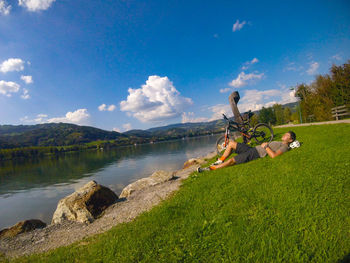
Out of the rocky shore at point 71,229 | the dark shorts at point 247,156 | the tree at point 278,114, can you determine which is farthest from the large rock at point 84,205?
the tree at point 278,114

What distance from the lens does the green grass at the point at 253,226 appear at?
264 cm

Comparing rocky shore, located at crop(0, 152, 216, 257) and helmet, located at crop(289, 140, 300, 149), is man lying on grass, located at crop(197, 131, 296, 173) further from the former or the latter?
rocky shore, located at crop(0, 152, 216, 257)

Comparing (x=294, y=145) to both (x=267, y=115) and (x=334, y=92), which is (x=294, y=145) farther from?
(x=267, y=115)

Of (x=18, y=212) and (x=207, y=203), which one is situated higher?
(x=207, y=203)

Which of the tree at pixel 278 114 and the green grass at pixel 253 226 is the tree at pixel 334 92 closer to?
the green grass at pixel 253 226

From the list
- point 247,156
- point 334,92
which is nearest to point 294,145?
point 247,156

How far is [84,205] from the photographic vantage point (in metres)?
8.39

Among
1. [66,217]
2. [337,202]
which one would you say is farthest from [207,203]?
[66,217]

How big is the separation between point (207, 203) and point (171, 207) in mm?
1046

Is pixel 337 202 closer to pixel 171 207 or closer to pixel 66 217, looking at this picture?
pixel 171 207

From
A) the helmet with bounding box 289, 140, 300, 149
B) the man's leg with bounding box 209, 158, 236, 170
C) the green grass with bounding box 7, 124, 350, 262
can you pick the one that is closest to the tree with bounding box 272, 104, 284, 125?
the helmet with bounding box 289, 140, 300, 149

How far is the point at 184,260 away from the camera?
2.86m

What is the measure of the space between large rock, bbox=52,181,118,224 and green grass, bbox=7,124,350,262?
3834 mm

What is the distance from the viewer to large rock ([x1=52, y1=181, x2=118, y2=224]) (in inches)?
321
